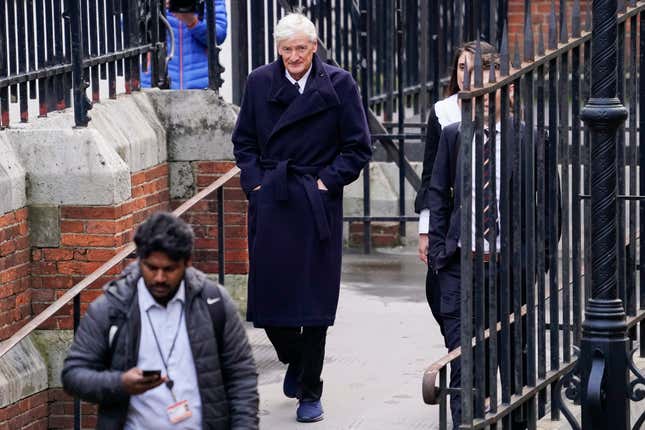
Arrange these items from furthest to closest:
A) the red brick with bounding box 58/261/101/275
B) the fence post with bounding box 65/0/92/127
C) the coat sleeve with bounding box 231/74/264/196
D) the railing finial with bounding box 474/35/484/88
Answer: the fence post with bounding box 65/0/92/127 → the red brick with bounding box 58/261/101/275 → the coat sleeve with bounding box 231/74/264/196 → the railing finial with bounding box 474/35/484/88

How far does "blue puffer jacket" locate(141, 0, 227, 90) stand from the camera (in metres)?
10.0

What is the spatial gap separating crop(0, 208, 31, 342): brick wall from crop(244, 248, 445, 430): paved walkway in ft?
4.10

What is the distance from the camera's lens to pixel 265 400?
782 cm

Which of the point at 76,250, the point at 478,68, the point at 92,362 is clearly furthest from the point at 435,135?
the point at 92,362

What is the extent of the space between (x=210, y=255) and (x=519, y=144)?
10.5 ft

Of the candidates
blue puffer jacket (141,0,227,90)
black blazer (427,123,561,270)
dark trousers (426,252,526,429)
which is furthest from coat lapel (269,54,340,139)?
blue puffer jacket (141,0,227,90)

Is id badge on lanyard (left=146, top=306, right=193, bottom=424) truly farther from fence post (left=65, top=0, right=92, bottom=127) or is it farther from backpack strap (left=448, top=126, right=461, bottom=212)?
fence post (left=65, top=0, right=92, bottom=127)

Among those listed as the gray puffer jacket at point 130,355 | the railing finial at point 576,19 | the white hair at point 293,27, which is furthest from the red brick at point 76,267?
the gray puffer jacket at point 130,355

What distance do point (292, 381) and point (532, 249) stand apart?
1756mm

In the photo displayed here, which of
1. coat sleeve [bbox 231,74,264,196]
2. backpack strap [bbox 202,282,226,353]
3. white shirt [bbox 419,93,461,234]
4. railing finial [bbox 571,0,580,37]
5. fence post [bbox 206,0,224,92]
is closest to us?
backpack strap [bbox 202,282,226,353]

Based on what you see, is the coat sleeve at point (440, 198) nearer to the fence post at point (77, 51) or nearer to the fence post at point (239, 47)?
the fence post at point (77, 51)

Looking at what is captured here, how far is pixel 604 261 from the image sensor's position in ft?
20.3

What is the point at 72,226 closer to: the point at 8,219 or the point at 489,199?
the point at 8,219

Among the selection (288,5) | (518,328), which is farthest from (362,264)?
(518,328)
